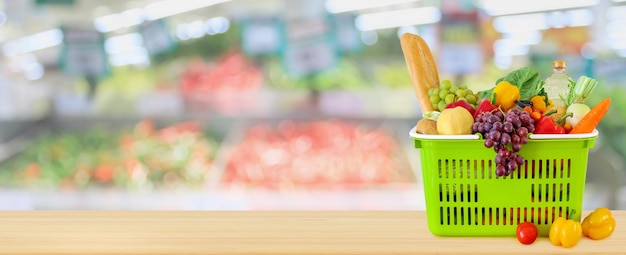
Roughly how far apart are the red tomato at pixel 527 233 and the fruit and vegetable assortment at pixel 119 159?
8.85ft

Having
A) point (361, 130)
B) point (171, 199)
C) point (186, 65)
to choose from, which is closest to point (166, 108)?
point (186, 65)

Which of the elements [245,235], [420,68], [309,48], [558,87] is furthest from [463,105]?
[309,48]

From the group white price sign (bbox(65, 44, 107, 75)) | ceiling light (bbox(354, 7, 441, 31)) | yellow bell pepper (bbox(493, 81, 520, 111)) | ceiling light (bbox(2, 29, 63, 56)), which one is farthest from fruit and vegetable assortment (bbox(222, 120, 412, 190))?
yellow bell pepper (bbox(493, 81, 520, 111))

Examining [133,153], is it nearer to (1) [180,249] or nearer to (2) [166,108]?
(2) [166,108]

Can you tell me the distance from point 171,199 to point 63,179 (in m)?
0.68

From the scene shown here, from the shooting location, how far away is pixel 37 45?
4.09 meters

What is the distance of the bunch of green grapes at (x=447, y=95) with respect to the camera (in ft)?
4.98

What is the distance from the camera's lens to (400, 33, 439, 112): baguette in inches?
62.4

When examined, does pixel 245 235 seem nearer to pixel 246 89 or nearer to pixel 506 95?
pixel 506 95

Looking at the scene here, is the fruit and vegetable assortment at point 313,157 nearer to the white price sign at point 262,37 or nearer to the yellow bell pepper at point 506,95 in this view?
the white price sign at point 262,37

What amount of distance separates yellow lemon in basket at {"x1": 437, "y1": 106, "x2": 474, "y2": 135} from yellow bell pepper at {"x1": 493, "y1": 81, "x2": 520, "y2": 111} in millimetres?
94

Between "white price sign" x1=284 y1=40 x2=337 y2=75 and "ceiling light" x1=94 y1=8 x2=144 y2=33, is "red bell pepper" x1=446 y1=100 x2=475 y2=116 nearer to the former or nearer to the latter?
"white price sign" x1=284 y1=40 x2=337 y2=75

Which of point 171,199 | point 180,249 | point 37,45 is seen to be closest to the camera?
point 180,249

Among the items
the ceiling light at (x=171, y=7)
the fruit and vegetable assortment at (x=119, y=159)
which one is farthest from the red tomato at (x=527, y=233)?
the ceiling light at (x=171, y=7)
